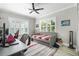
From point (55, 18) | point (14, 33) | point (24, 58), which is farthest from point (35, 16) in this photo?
point (24, 58)

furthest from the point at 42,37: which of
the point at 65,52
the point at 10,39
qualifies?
the point at 10,39

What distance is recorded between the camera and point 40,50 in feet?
5.61

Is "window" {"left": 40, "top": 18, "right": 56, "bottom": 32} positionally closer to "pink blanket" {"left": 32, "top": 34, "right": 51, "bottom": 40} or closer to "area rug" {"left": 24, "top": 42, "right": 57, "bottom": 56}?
"pink blanket" {"left": 32, "top": 34, "right": 51, "bottom": 40}

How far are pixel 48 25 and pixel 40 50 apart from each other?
55 centimetres

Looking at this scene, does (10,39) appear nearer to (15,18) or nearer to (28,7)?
(15,18)

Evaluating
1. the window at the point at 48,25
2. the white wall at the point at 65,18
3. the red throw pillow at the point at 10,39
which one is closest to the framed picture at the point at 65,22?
the white wall at the point at 65,18

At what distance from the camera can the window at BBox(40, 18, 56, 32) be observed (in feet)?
5.80

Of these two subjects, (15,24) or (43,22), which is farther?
(43,22)

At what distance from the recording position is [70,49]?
164 centimetres

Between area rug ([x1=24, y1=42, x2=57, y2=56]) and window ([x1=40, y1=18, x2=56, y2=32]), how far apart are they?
35cm

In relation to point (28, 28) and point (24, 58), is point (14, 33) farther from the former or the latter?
point (24, 58)

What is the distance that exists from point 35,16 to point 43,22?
216 mm

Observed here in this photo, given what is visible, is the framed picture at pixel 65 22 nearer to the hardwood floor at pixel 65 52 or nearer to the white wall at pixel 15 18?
the hardwood floor at pixel 65 52

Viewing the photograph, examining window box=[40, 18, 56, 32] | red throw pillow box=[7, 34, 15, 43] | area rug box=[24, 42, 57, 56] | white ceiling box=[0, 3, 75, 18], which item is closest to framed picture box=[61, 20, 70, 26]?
window box=[40, 18, 56, 32]
